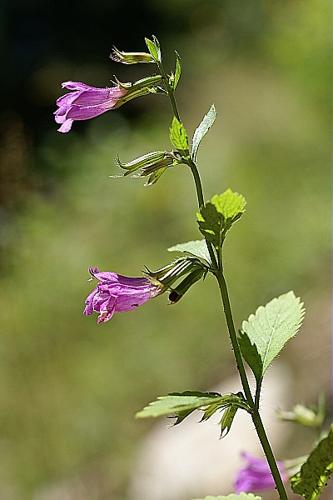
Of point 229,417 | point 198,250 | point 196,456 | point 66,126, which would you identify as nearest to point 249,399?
point 229,417

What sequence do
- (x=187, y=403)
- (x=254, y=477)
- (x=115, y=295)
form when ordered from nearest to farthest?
(x=187, y=403)
(x=115, y=295)
(x=254, y=477)

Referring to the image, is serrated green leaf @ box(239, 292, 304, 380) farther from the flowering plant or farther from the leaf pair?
the leaf pair

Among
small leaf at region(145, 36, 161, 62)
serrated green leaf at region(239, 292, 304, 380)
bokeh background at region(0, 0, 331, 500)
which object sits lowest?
serrated green leaf at region(239, 292, 304, 380)

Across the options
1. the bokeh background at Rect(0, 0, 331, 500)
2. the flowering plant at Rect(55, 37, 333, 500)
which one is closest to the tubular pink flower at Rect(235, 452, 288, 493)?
the flowering plant at Rect(55, 37, 333, 500)

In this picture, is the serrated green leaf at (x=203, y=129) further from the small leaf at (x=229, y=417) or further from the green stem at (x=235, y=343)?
the small leaf at (x=229, y=417)

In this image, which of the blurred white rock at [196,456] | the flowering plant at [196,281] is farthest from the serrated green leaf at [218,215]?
the blurred white rock at [196,456]

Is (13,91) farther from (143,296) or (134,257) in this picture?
(143,296)

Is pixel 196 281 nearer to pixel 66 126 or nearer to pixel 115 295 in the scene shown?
pixel 115 295
